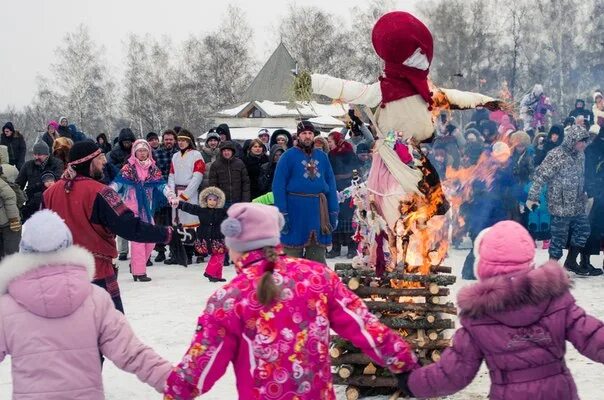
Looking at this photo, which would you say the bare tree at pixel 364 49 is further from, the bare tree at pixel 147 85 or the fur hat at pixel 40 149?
the fur hat at pixel 40 149

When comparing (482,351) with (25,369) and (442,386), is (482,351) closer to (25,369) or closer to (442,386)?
(442,386)

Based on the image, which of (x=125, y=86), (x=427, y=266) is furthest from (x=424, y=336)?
(x=125, y=86)

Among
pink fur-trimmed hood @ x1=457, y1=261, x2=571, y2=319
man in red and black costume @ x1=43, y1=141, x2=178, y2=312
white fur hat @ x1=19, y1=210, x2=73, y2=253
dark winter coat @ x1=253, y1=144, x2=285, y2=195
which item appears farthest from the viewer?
dark winter coat @ x1=253, y1=144, x2=285, y2=195

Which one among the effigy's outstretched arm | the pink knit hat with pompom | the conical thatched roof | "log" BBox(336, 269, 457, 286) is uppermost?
the conical thatched roof

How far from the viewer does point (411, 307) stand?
18.6 ft

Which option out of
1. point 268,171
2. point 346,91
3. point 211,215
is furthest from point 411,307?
→ point 268,171

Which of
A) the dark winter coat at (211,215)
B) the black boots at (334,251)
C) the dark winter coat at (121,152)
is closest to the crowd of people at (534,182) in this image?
the black boots at (334,251)

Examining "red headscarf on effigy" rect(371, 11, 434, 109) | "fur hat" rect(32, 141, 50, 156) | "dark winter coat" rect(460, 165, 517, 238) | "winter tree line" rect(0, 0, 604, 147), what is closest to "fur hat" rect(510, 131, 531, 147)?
"dark winter coat" rect(460, 165, 517, 238)

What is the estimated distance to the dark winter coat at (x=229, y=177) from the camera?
37.0ft

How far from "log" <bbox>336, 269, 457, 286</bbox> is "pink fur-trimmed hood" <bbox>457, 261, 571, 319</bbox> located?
2.20 m

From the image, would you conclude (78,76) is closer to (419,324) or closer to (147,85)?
(147,85)

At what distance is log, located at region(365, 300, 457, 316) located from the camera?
5.64m

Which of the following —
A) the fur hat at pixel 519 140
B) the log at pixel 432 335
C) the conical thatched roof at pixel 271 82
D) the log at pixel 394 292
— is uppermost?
the conical thatched roof at pixel 271 82

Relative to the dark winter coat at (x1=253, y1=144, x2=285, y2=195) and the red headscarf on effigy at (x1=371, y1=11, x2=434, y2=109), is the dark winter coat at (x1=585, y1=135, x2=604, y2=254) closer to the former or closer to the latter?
the dark winter coat at (x1=253, y1=144, x2=285, y2=195)
